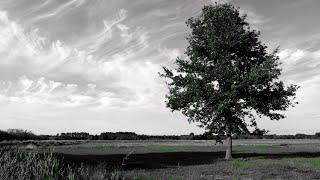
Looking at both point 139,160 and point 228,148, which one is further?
point 228,148

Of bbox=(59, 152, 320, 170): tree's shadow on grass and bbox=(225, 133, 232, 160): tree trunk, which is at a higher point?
bbox=(225, 133, 232, 160): tree trunk

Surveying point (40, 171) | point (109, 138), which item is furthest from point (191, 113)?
point (109, 138)

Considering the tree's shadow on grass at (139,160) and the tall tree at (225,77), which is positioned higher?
the tall tree at (225,77)

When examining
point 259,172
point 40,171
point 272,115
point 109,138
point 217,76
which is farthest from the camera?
point 109,138

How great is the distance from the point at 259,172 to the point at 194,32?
22.2m

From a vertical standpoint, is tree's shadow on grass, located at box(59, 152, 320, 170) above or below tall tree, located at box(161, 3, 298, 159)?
below

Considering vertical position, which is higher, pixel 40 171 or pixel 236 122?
pixel 236 122

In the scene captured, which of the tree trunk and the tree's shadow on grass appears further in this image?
the tree trunk

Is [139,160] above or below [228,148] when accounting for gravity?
below

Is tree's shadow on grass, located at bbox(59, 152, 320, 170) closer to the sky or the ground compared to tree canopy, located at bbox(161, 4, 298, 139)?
closer to the ground

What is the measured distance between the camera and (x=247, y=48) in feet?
159

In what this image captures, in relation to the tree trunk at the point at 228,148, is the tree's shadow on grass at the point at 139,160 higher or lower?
lower

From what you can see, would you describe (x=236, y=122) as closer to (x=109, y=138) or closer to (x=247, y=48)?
(x=247, y=48)

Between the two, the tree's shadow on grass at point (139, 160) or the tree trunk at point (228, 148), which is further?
the tree trunk at point (228, 148)
